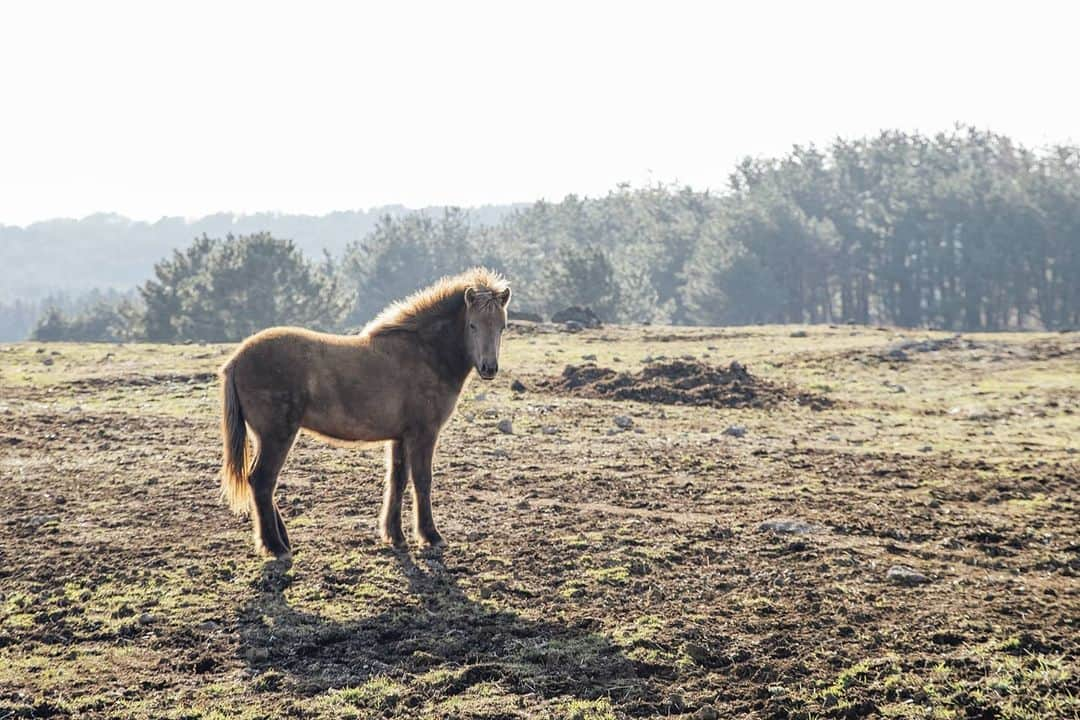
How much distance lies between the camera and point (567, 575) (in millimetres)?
8547

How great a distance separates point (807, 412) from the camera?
1795cm

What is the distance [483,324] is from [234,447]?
240cm

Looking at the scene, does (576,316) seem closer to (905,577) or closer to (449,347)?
(449,347)

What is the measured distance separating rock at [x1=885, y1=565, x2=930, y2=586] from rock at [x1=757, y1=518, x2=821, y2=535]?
1397 millimetres

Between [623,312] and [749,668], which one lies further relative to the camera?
[623,312]

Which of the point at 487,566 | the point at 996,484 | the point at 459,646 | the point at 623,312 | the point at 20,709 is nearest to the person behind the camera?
the point at 20,709

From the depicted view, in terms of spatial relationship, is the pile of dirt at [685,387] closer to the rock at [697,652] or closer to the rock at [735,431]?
the rock at [735,431]

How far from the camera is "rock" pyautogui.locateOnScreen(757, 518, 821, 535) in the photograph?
974 cm

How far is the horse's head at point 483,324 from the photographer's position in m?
9.41

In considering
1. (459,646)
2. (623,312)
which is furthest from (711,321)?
(459,646)

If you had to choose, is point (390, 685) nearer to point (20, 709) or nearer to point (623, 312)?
point (20, 709)

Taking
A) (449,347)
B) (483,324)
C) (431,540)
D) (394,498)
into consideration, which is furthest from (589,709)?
(449,347)

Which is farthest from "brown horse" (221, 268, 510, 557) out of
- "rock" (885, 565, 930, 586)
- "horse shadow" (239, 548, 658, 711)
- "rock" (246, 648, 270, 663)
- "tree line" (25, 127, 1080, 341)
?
"tree line" (25, 127, 1080, 341)

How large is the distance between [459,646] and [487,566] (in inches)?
71.8
